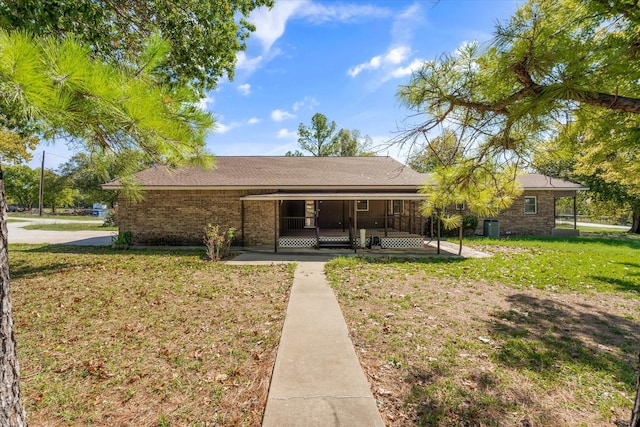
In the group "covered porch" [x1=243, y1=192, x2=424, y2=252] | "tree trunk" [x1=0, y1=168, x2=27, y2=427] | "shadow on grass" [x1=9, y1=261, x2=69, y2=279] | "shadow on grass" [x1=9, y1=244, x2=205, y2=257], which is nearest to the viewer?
"tree trunk" [x1=0, y1=168, x2=27, y2=427]

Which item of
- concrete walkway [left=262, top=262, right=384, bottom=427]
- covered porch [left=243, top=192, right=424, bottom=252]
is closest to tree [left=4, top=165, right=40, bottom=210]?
covered porch [left=243, top=192, right=424, bottom=252]

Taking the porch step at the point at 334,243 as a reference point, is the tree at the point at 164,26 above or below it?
above

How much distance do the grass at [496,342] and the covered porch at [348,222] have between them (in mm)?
4190

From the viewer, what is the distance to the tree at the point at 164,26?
4482 millimetres

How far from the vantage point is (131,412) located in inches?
109

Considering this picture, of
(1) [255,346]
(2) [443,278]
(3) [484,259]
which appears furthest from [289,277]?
(3) [484,259]

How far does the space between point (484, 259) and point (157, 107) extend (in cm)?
1172

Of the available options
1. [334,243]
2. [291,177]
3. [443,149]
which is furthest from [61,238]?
[443,149]

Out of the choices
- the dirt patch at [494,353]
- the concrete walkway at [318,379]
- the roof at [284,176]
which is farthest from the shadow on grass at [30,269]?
the dirt patch at [494,353]

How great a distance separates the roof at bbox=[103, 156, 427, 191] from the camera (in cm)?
1321

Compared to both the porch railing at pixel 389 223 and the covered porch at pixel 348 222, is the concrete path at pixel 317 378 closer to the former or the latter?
the covered porch at pixel 348 222

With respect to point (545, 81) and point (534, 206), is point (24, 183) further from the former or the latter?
point (534, 206)

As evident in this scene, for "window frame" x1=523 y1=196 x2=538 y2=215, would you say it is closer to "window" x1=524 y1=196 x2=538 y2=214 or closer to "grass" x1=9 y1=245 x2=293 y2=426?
"window" x1=524 y1=196 x2=538 y2=214

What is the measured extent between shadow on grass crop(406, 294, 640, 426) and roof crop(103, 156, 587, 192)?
7243 millimetres
